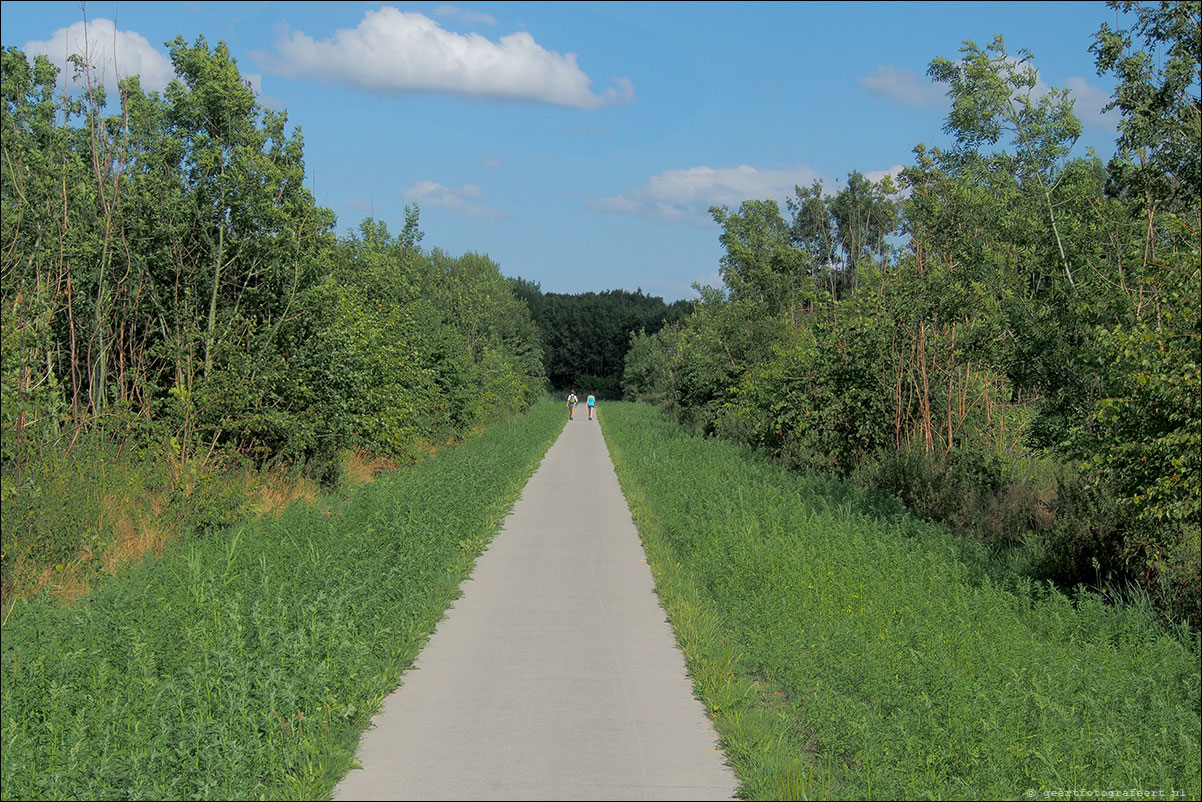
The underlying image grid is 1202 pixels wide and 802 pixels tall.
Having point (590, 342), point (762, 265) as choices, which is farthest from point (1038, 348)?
point (590, 342)

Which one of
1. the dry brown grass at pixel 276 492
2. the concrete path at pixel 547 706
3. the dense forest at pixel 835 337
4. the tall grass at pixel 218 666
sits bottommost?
the concrete path at pixel 547 706

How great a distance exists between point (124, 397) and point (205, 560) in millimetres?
4186

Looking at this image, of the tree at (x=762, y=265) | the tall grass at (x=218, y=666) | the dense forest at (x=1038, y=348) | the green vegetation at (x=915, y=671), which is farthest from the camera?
the tree at (x=762, y=265)

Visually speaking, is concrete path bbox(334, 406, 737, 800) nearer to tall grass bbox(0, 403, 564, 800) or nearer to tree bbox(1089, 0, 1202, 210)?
tall grass bbox(0, 403, 564, 800)

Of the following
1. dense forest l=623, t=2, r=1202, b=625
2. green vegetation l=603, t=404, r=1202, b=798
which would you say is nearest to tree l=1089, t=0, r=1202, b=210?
dense forest l=623, t=2, r=1202, b=625

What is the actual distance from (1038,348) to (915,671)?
7.37 metres

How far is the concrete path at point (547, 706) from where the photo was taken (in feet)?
17.9

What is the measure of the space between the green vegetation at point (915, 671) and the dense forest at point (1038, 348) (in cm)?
123

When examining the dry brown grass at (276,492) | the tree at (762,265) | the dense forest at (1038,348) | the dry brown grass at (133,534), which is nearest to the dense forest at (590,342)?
the tree at (762,265)

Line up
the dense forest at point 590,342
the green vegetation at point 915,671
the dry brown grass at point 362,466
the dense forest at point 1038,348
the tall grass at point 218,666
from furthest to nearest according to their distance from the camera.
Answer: the dense forest at point 590,342 < the dry brown grass at point 362,466 < the dense forest at point 1038,348 < the green vegetation at point 915,671 < the tall grass at point 218,666

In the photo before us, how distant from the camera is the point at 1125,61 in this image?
35.5 feet

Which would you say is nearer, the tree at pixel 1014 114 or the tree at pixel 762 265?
the tree at pixel 1014 114

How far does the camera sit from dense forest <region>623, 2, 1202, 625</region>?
29.8ft

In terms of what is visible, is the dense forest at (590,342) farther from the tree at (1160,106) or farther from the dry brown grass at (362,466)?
the tree at (1160,106)
